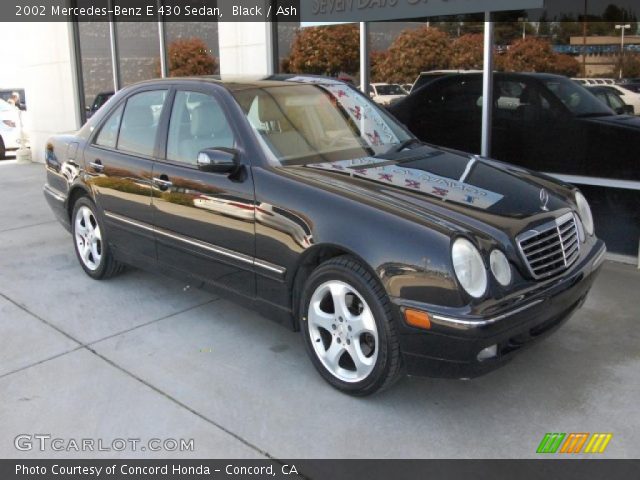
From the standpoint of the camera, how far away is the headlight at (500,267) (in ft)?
10.3

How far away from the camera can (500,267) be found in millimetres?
3166

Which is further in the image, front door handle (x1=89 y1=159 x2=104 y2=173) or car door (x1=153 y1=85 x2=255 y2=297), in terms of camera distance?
front door handle (x1=89 y1=159 x2=104 y2=173)

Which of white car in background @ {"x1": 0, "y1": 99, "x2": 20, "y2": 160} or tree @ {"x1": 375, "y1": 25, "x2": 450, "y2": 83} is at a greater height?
tree @ {"x1": 375, "y1": 25, "x2": 450, "y2": 83}

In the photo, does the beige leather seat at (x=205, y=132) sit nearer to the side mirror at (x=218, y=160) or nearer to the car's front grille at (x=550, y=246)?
the side mirror at (x=218, y=160)

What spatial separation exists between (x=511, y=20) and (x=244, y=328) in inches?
164

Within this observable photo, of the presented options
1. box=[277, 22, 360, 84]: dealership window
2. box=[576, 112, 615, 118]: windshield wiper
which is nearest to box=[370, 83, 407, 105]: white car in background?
box=[277, 22, 360, 84]: dealership window

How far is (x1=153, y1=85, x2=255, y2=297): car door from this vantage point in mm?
3932

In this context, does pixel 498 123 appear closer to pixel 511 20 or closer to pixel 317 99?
pixel 511 20

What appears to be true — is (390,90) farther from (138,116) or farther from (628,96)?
(138,116)

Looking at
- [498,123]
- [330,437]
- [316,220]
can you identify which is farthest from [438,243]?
[498,123]

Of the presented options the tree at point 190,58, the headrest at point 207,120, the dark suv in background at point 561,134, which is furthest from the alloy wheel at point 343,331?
the tree at point 190,58

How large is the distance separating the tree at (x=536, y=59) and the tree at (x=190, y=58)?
4.91 m

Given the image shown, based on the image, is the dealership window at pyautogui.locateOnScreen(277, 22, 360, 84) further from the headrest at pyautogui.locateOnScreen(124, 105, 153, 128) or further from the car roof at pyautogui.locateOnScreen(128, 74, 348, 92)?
the headrest at pyautogui.locateOnScreen(124, 105, 153, 128)

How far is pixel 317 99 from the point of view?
4566 mm
